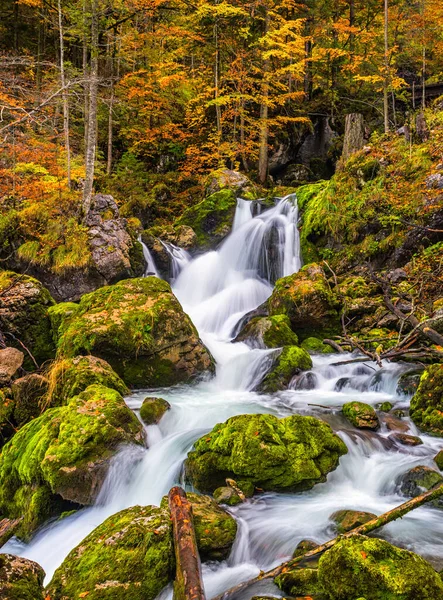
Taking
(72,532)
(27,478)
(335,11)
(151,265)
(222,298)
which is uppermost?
(335,11)

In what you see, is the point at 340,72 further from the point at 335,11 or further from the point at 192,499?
the point at 192,499

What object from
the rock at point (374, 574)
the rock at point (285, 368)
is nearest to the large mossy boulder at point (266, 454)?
the rock at point (374, 574)

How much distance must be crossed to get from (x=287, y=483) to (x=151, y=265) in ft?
31.1

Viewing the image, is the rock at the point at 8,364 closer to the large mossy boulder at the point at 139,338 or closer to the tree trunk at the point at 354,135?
the large mossy boulder at the point at 139,338

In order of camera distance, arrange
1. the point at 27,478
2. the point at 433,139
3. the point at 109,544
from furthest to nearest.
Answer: the point at 433,139 → the point at 27,478 → the point at 109,544

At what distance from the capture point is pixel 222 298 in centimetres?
1223

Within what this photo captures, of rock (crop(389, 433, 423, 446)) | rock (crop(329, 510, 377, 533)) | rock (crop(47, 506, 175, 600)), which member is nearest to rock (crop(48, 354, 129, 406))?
rock (crop(47, 506, 175, 600))

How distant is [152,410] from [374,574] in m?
4.27

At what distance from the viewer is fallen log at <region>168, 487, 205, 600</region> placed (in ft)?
8.29

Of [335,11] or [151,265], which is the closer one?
[151,265]

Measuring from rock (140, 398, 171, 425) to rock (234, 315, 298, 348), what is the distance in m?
3.33

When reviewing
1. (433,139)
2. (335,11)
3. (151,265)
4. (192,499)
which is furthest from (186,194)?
(192,499)

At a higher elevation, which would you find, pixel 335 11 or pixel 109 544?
pixel 335 11

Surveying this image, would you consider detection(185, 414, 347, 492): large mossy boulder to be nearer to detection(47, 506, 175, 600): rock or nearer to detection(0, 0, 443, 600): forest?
detection(0, 0, 443, 600): forest
